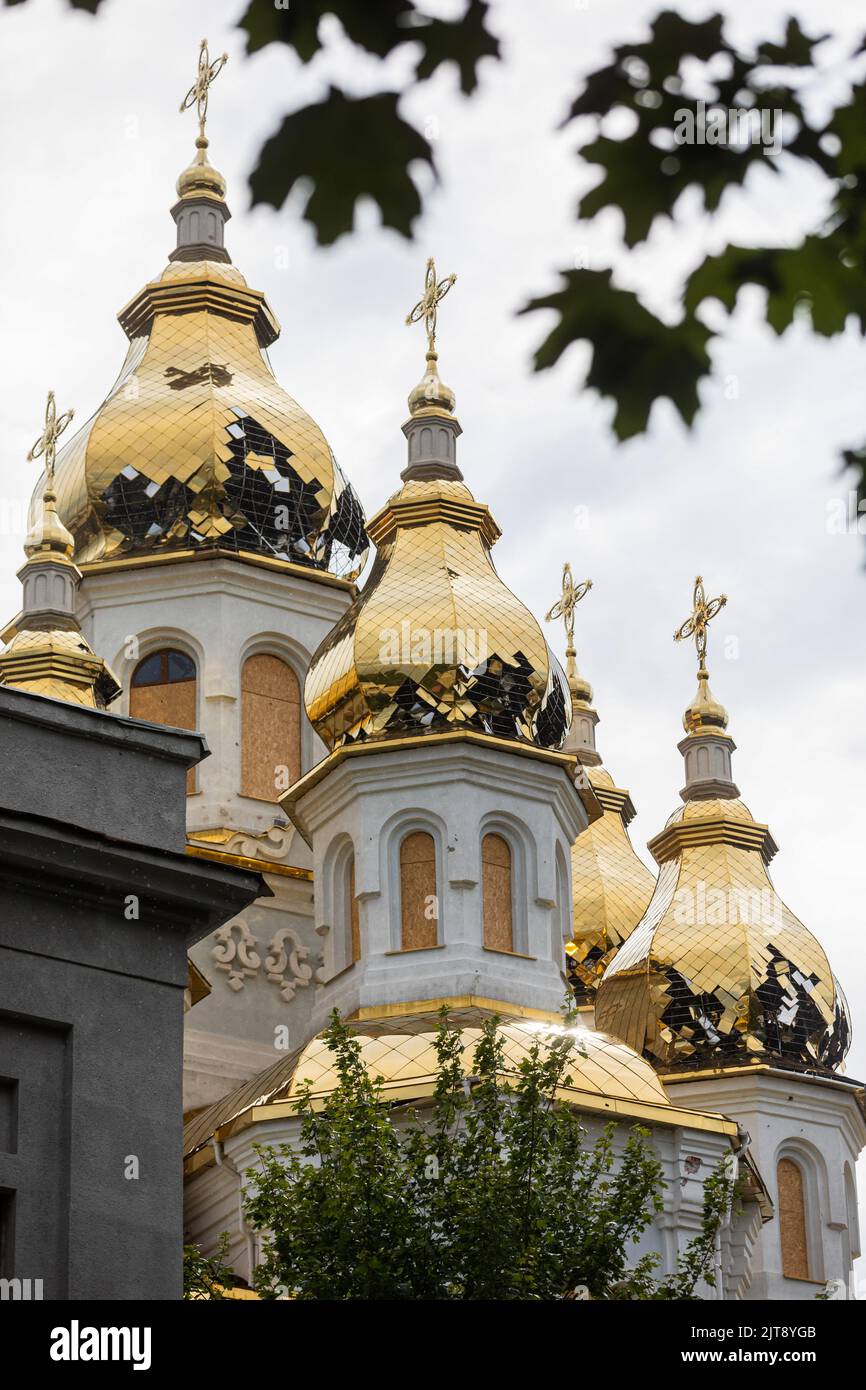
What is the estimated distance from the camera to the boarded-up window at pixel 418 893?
1030 inches

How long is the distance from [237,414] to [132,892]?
17.5m

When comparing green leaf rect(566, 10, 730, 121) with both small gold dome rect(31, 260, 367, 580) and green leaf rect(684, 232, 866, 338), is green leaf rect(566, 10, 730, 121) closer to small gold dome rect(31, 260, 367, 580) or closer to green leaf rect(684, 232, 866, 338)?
green leaf rect(684, 232, 866, 338)

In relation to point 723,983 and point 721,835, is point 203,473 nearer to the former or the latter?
point 721,835

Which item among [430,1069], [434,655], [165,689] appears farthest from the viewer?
[165,689]

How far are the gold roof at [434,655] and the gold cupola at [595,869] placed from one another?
19.4ft

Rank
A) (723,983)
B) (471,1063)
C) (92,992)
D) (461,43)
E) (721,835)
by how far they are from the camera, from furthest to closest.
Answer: (721,835) → (723,983) → (471,1063) → (92,992) → (461,43)

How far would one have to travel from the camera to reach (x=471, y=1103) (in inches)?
872

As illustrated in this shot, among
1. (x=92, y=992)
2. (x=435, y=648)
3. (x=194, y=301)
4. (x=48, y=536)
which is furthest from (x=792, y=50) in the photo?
(x=194, y=301)

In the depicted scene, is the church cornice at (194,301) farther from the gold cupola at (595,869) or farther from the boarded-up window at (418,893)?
the boarded-up window at (418,893)

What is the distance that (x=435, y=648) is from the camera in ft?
88.5

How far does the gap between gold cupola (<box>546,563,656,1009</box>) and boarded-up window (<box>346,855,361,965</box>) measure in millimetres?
6100

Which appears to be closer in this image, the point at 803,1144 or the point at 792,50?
the point at 792,50

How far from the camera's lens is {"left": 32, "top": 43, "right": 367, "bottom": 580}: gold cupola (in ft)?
102

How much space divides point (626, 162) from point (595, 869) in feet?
99.7
